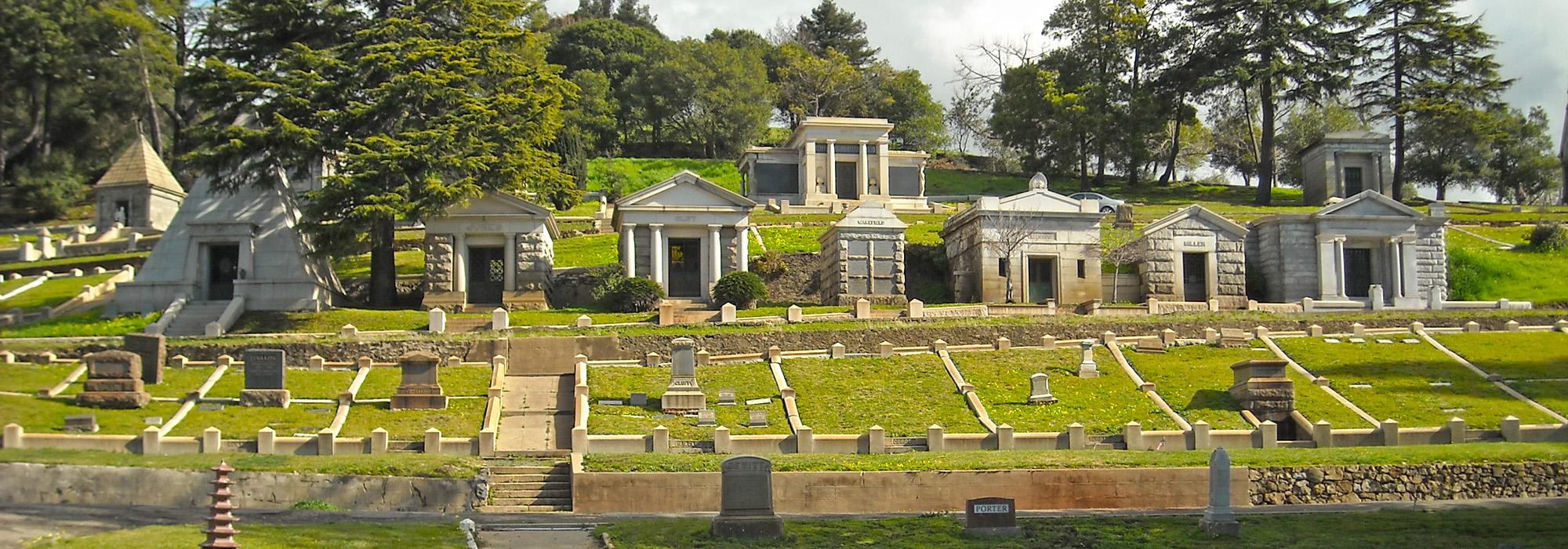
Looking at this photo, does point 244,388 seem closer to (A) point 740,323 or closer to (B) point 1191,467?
(A) point 740,323

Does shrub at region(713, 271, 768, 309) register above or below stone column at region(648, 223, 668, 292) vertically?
below

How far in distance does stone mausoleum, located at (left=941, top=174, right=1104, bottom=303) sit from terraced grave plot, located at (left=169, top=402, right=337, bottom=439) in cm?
2342

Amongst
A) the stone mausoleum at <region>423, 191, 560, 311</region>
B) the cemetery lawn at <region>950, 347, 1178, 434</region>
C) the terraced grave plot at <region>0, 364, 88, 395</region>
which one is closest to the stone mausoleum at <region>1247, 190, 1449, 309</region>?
the cemetery lawn at <region>950, 347, 1178, 434</region>

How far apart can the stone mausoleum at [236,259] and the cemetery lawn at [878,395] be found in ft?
59.0

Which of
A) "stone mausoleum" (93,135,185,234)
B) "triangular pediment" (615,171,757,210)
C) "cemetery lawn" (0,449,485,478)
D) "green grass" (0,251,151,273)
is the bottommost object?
"cemetery lawn" (0,449,485,478)

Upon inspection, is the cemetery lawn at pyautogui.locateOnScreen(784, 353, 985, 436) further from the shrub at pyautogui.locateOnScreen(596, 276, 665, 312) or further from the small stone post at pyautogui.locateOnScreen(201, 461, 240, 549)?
the small stone post at pyautogui.locateOnScreen(201, 461, 240, 549)

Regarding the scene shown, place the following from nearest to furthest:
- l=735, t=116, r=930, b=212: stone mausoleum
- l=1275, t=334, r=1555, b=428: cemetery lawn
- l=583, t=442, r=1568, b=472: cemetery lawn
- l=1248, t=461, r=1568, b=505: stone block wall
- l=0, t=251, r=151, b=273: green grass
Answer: l=1248, t=461, r=1568, b=505: stone block wall, l=583, t=442, r=1568, b=472: cemetery lawn, l=1275, t=334, r=1555, b=428: cemetery lawn, l=0, t=251, r=151, b=273: green grass, l=735, t=116, r=930, b=212: stone mausoleum

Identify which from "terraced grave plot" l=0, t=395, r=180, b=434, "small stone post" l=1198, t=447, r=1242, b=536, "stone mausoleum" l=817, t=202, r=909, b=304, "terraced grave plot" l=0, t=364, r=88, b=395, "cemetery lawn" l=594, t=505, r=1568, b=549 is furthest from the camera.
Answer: "stone mausoleum" l=817, t=202, r=909, b=304

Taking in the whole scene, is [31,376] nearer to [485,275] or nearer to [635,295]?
[485,275]

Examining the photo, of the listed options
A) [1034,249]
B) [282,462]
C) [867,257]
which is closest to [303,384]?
[282,462]

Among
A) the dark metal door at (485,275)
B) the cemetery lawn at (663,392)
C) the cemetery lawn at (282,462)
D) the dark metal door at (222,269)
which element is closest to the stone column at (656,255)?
the dark metal door at (485,275)

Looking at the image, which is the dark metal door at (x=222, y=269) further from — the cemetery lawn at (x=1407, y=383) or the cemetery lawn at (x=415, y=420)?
the cemetery lawn at (x=1407, y=383)

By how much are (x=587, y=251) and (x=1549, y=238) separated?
36.7 m

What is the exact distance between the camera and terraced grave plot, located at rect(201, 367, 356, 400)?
35.2m
